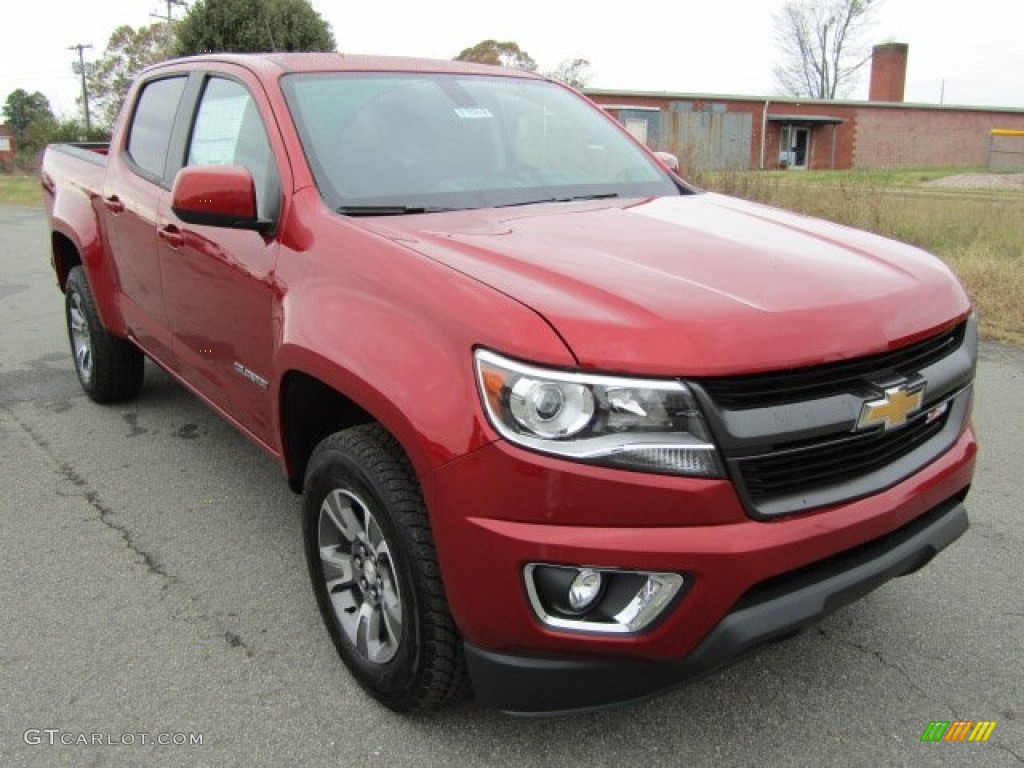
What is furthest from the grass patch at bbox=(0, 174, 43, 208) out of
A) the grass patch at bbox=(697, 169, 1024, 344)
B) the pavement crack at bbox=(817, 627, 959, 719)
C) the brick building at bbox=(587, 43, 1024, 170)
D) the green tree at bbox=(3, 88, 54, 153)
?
the green tree at bbox=(3, 88, 54, 153)

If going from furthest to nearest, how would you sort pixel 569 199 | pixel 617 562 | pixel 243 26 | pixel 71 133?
pixel 71 133 → pixel 243 26 → pixel 569 199 → pixel 617 562

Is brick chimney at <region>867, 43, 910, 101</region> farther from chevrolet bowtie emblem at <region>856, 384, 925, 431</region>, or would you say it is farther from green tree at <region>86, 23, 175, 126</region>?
chevrolet bowtie emblem at <region>856, 384, 925, 431</region>

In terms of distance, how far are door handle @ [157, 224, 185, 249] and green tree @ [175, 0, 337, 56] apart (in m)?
16.7

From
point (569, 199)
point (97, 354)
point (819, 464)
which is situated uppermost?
point (569, 199)

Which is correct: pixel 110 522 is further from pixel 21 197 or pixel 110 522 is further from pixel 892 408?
pixel 21 197

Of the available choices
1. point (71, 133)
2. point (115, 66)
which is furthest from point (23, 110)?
point (71, 133)

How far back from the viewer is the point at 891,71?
5494 cm

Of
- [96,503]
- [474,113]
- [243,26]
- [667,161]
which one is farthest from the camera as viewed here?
[243,26]

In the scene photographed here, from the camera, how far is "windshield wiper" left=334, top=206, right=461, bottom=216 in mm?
2717

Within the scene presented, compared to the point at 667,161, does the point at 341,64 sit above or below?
above

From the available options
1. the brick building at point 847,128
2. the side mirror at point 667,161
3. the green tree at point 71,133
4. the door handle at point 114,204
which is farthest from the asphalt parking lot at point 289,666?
the green tree at point 71,133

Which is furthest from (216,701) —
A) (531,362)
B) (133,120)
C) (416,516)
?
(133,120)

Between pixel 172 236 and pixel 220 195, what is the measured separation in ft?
3.09

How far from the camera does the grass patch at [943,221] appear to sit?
790 centimetres
